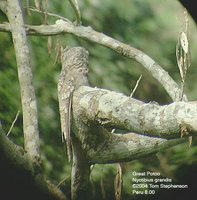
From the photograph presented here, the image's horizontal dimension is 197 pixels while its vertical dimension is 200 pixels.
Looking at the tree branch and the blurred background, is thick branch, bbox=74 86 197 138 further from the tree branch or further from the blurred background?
the blurred background

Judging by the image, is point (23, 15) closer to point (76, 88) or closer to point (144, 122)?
point (76, 88)

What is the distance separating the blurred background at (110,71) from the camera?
1.67m

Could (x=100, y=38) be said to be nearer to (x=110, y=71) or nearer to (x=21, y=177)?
(x=110, y=71)

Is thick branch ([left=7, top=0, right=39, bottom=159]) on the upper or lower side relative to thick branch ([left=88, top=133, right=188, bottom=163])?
upper

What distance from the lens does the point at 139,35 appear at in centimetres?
187

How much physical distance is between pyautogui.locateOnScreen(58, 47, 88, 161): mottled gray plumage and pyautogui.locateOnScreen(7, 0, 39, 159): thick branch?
0.09 metres

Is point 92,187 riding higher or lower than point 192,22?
lower

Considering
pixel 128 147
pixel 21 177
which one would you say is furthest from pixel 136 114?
pixel 21 177

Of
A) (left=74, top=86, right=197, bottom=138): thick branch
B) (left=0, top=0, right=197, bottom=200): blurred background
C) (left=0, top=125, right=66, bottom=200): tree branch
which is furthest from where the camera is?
(left=0, top=0, right=197, bottom=200): blurred background

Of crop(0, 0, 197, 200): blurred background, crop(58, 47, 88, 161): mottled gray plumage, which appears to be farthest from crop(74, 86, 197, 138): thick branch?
crop(0, 0, 197, 200): blurred background

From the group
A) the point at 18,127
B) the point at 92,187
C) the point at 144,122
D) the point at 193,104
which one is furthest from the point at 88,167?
the point at 193,104

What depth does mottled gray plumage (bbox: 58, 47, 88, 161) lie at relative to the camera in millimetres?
1510

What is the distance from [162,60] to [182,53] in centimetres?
25

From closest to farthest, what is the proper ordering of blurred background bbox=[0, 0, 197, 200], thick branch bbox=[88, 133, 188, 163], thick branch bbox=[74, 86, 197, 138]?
thick branch bbox=[74, 86, 197, 138], thick branch bbox=[88, 133, 188, 163], blurred background bbox=[0, 0, 197, 200]
